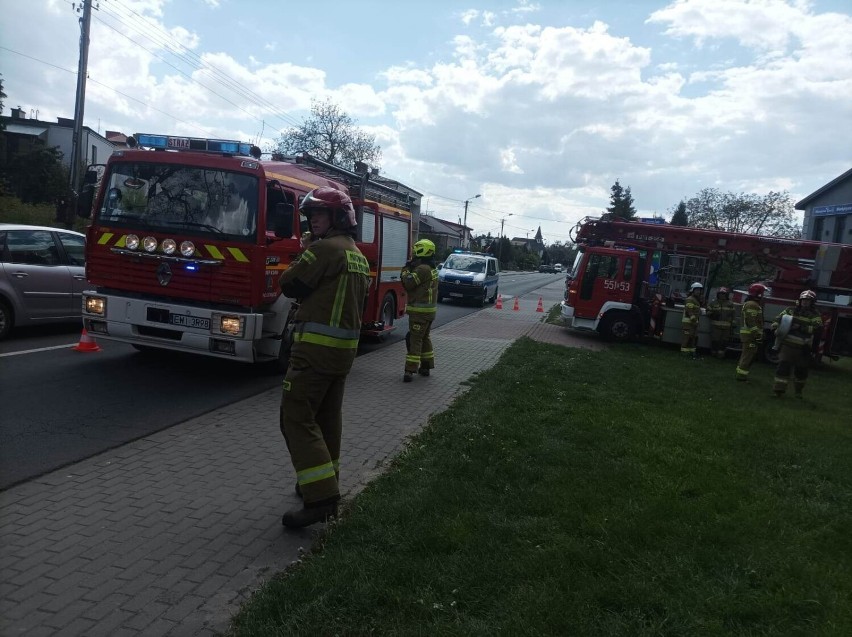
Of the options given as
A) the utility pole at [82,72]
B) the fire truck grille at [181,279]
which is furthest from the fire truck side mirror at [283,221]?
the utility pole at [82,72]

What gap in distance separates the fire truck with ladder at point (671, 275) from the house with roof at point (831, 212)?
75.1 feet

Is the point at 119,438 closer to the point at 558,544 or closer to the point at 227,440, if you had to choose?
the point at 227,440

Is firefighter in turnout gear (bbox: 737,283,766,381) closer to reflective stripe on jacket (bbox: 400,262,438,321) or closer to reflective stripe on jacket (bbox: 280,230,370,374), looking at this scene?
reflective stripe on jacket (bbox: 400,262,438,321)

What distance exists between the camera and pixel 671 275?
17672mm

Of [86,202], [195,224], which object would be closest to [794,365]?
[195,224]

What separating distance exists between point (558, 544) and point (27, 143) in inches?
2381

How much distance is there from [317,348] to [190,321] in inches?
161

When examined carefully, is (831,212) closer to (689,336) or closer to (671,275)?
(671,275)

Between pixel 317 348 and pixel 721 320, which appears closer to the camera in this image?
pixel 317 348

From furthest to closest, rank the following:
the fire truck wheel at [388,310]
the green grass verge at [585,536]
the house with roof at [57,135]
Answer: the house with roof at [57,135] → the fire truck wheel at [388,310] → the green grass verge at [585,536]

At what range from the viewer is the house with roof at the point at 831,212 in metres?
34.5

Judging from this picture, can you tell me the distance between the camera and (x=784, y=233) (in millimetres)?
44344

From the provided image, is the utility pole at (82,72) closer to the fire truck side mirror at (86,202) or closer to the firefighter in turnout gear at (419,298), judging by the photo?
the fire truck side mirror at (86,202)

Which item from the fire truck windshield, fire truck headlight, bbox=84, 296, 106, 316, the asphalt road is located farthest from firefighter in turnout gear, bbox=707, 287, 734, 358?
fire truck headlight, bbox=84, 296, 106, 316
